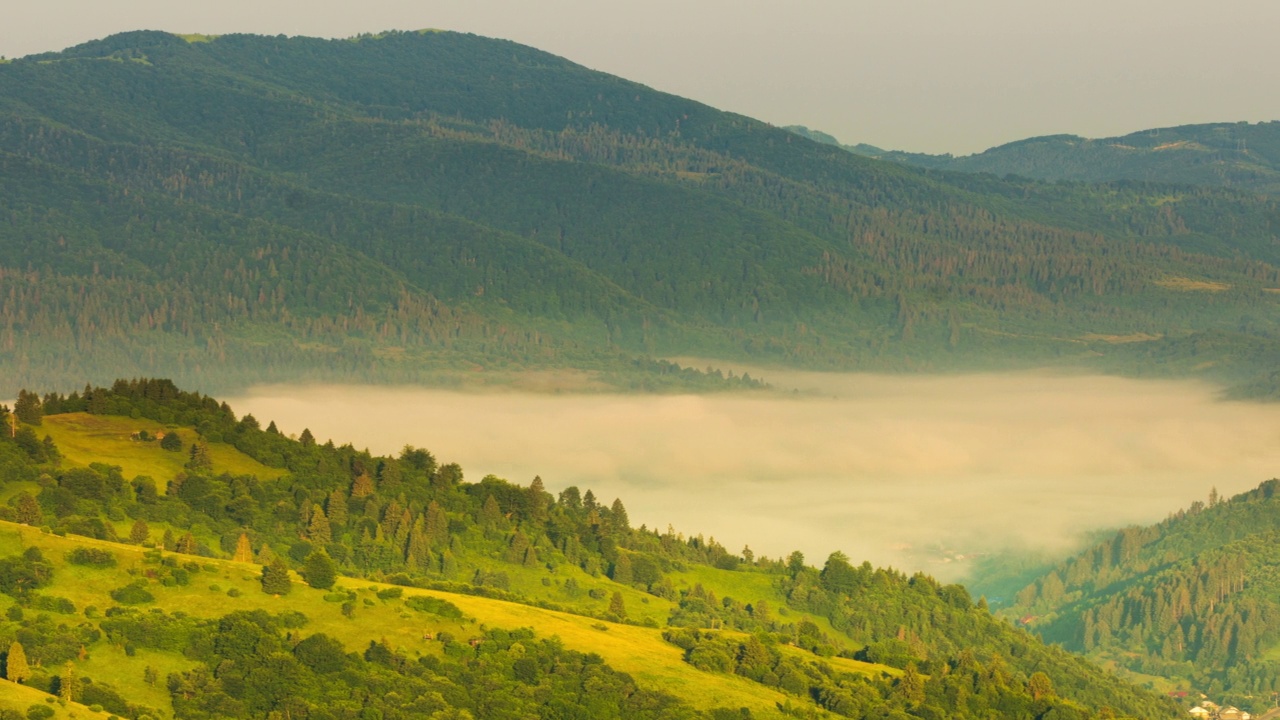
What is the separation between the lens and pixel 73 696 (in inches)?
7062

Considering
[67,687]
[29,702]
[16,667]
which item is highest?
[29,702]

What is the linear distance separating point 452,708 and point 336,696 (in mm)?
9454

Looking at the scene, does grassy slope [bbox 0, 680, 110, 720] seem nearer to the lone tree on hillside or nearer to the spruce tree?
the lone tree on hillside

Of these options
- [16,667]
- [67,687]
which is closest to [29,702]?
[67,687]

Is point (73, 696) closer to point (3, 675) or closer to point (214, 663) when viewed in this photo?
point (3, 675)

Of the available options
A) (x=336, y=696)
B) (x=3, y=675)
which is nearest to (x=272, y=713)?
(x=336, y=696)

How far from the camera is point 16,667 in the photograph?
599 feet

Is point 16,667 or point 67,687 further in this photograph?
point 16,667

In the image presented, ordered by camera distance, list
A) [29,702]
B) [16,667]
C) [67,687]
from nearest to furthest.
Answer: [29,702] < [67,687] < [16,667]

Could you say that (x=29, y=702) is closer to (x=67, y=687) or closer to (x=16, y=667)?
(x=67, y=687)

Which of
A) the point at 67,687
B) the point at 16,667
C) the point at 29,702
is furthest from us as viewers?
the point at 16,667

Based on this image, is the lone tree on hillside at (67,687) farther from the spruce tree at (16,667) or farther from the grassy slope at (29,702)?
the spruce tree at (16,667)

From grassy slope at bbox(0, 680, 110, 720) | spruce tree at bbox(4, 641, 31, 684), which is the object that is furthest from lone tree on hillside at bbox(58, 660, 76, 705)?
spruce tree at bbox(4, 641, 31, 684)

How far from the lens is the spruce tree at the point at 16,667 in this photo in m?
182
